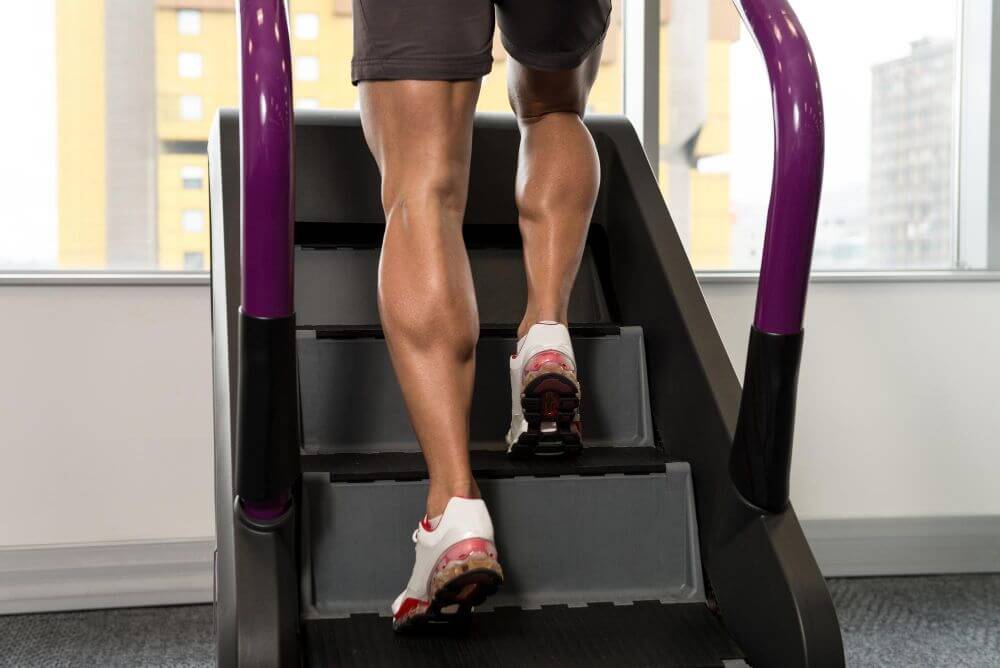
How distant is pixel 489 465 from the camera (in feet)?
4.44

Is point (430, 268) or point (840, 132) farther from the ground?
point (840, 132)

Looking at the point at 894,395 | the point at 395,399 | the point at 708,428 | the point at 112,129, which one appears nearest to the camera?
the point at 708,428

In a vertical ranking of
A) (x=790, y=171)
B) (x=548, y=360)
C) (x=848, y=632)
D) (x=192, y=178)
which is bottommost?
(x=848, y=632)

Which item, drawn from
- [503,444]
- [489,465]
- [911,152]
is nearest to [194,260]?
[503,444]

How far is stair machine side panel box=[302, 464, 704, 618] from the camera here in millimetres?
1282

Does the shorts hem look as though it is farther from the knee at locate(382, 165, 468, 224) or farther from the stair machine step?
the stair machine step

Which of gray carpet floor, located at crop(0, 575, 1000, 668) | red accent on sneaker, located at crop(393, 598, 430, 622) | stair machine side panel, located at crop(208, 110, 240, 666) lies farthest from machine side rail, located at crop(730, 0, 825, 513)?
gray carpet floor, located at crop(0, 575, 1000, 668)

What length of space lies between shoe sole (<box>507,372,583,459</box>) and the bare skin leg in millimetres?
130

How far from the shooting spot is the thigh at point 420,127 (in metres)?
1.16

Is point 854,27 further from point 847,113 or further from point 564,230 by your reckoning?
point 564,230

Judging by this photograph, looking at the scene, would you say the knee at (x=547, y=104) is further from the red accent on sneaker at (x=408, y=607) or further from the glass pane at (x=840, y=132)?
the glass pane at (x=840, y=132)

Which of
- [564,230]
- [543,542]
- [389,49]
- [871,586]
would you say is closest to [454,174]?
[389,49]

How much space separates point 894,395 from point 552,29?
1.54 metres

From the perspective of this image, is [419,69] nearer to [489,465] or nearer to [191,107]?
[489,465]
